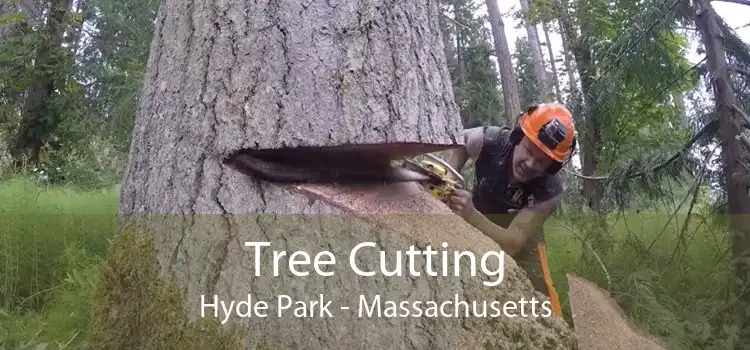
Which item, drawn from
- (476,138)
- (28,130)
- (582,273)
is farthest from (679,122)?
(28,130)

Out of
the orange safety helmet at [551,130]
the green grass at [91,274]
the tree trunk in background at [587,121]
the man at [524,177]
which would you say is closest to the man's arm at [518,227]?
the man at [524,177]

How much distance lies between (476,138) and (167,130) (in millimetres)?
1729

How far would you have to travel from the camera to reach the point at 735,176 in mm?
3406

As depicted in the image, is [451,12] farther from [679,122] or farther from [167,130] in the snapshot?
[167,130]

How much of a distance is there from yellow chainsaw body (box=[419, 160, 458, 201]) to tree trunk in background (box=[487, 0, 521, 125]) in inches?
297

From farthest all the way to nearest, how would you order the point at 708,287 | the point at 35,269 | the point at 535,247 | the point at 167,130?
the point at 708,287 < the point at 35,269 < the point at 535,247 < the point at 167,130

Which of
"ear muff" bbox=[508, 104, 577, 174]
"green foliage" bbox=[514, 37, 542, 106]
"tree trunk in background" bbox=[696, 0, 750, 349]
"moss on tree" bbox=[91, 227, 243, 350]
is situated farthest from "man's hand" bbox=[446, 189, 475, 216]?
"green foliage" bbox=[514, 37, 542, 106]

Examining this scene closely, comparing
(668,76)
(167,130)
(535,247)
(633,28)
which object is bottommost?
(535,247)

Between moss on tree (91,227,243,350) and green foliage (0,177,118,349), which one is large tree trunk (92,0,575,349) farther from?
green foliage (0,177,118,349)

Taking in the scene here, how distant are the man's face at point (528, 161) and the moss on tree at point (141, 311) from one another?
158 centimetres

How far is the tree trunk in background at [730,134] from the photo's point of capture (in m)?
3.39

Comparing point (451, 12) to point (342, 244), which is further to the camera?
point (451, 12)

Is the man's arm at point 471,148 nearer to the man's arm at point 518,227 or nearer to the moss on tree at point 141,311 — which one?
the man's arm at point 518,227

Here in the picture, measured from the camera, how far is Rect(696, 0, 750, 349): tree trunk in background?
3.39 metres
